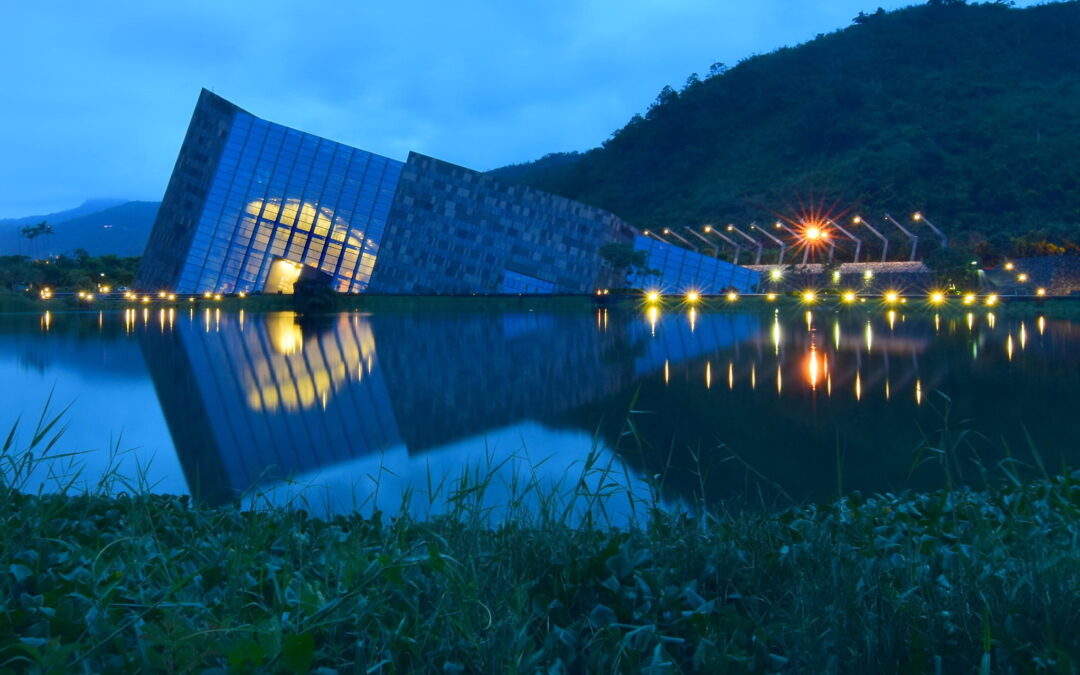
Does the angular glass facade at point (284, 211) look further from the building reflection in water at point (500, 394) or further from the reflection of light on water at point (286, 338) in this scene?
the building reflection in water at point (500, 394)

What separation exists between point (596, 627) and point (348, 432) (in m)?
5.03

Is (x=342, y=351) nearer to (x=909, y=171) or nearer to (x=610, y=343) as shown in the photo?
(x=610, y=343)

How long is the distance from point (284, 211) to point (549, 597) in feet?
138

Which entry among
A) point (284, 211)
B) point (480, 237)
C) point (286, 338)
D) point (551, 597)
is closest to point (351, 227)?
point (284, 211)

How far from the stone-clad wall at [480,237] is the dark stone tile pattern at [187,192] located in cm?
923

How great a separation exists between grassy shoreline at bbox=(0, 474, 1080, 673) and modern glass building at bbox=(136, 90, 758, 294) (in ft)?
132

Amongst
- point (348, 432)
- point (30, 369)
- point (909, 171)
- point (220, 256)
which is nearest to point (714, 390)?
point (348, 432)

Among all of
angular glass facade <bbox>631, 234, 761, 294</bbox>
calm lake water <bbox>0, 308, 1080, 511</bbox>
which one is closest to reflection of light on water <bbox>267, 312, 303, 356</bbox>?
calm lake water <bbox>0, 308, 1080, 511</bbox>

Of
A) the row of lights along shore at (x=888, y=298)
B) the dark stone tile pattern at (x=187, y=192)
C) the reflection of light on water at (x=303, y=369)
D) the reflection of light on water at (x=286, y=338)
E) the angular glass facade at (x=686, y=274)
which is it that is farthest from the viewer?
the angular glass facade at (x=686, y=274)

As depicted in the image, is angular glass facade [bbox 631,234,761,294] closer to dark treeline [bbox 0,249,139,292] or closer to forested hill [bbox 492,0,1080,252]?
forested hill [bbox 492,0,1080,252]

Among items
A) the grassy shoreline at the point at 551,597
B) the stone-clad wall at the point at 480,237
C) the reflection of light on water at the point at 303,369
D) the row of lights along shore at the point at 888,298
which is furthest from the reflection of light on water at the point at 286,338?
the row of lights along shore at the point at 888,298

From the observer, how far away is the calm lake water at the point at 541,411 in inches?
214

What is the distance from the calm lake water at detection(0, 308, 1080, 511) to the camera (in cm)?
543

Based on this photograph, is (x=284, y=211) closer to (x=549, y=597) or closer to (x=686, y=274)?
(x=686, y=274)
